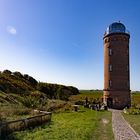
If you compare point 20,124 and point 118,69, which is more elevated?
point 118,69

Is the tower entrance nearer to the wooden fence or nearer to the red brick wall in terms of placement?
the red brick wall

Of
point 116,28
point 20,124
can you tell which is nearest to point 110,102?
point 116,28

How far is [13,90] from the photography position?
43.3 m

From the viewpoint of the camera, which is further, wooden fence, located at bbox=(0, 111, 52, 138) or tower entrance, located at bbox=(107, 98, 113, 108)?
tower entrance, located at bbox=(107, 98, 113, 108)

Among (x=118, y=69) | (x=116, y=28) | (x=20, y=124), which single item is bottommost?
(x=20, y=124)

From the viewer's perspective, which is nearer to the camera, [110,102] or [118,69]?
[118,69]

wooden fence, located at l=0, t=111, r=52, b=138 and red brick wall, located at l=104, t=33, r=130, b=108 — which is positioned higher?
red brick wall, located at l=104, t=33, r=130, b=108

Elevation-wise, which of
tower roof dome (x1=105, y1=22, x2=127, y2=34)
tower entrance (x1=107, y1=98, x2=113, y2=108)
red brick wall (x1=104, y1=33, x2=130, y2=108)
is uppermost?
tower roof dome (x1=105, y1=22, x2=127, y2=34)

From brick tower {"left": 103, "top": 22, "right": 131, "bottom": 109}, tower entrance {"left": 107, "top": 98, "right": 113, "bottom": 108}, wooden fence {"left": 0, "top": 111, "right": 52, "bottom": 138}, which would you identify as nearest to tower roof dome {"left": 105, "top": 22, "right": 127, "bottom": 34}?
brick tower {"left": 103, "top": 22, "right": 131, "bottom": 109}

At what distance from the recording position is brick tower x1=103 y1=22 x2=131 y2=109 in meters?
40.6

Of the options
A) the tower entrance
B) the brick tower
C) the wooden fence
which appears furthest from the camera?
the tower entrance

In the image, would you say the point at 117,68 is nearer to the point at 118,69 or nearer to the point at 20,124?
the point at 118,69

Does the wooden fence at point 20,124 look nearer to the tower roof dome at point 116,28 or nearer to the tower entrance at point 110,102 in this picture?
the tower entrance at point 110,102

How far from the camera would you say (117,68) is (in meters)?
40.5
